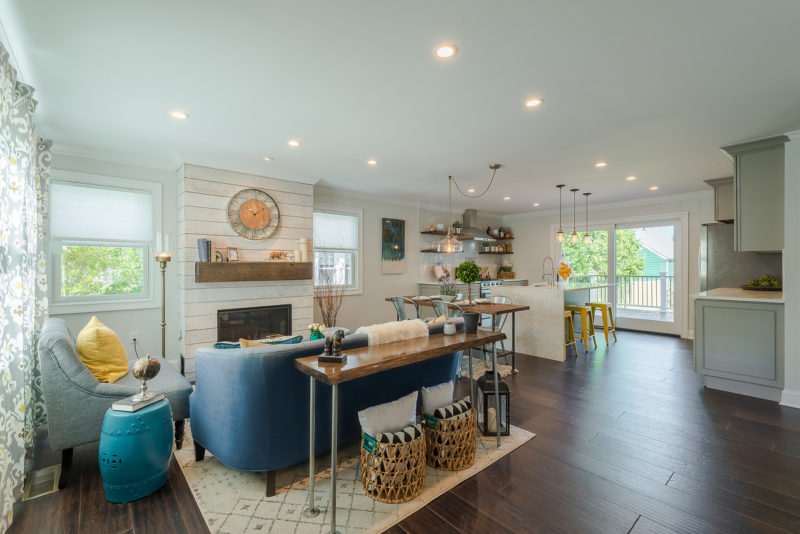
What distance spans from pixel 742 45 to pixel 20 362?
4.35 meters

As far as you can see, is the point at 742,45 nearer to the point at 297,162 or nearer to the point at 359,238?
the point at 297,162

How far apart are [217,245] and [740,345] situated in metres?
5.68

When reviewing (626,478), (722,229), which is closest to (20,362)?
(626,478)

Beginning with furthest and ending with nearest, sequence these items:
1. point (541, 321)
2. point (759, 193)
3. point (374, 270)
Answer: point (374, 270)
point (541, 321)
point (759, 193)

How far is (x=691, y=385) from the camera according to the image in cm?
386

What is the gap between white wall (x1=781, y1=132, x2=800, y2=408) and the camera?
3287 millimetres

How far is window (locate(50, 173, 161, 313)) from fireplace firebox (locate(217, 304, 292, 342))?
2.88ft

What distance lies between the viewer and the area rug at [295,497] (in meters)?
1.83

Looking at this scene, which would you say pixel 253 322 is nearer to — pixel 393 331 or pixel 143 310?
pixel 143 310

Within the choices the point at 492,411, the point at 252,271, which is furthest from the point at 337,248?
the point at 492,411

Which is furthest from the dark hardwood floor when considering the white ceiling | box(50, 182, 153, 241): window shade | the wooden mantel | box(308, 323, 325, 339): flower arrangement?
the white ceiling

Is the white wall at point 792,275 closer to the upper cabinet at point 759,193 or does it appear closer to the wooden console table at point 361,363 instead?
the upper cabinet at point 759,193

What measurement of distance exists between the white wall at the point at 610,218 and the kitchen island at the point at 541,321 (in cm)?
195

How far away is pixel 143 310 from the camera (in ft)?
13.7
